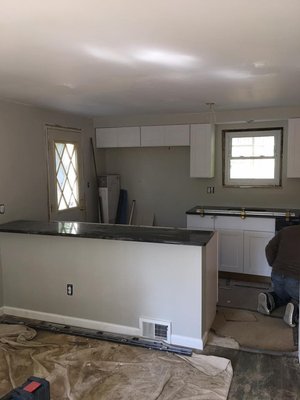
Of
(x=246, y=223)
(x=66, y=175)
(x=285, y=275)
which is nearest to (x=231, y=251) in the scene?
(x=246, y=223)

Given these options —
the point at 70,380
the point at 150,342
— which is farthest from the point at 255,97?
the point at 70,380

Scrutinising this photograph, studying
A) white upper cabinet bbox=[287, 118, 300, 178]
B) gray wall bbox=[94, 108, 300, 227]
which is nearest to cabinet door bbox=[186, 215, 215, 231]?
gray wall bbox=[94, 108, 300, 227]

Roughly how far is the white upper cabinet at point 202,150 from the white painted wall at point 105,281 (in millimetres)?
1819

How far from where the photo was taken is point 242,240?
179 inches

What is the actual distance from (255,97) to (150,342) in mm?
2698

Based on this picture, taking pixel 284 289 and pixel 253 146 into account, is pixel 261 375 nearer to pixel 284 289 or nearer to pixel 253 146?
pixel 284 289

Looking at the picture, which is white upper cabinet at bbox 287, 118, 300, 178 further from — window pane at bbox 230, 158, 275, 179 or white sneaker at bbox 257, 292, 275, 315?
white sneaker at bbox 257, 292, 275, 315

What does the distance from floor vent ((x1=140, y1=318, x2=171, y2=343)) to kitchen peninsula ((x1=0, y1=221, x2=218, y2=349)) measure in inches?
0.7

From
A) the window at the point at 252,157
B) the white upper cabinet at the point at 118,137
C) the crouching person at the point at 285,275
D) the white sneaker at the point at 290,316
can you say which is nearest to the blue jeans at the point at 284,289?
the crouching person at the point at 285,275

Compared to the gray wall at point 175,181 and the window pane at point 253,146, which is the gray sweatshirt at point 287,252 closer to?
the gray wall at point 175,181

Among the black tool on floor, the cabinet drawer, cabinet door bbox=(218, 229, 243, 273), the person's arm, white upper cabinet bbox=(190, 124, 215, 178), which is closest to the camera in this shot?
the black tool on floor

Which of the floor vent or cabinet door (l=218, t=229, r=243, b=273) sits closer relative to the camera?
the floor vent

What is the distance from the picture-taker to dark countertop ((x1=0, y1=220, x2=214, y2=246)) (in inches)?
118

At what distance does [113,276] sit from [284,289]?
5.67 ft
